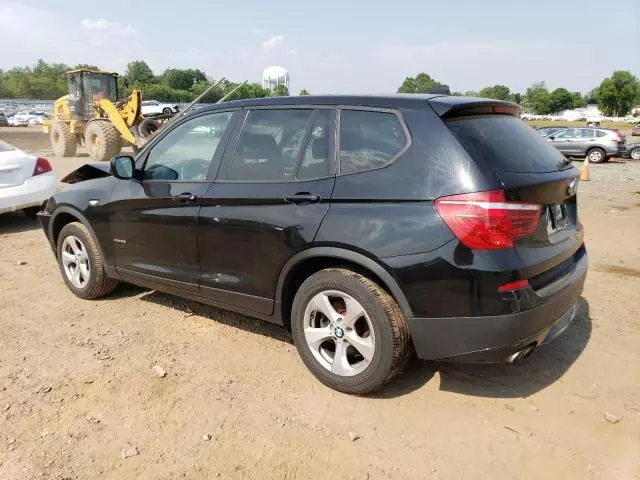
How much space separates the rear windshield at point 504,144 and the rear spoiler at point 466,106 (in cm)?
4

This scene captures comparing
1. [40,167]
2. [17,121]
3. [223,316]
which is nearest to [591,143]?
[40,167]

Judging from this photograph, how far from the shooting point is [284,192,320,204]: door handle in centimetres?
311

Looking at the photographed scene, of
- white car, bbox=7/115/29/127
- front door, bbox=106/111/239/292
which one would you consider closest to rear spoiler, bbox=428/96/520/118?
front door, bbox=106/111/239/292

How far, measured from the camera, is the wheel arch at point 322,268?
2854 millimetres

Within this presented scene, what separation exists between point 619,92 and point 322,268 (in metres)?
106

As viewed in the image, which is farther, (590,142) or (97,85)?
(590,142)

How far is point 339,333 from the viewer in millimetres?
3129

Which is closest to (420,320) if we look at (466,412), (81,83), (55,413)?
(466,412)

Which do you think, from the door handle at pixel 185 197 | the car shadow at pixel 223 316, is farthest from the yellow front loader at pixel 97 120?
the door handle at pixel 185 197

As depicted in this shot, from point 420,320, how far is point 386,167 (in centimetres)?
85

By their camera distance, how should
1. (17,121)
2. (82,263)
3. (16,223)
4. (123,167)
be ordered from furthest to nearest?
1. (17,121)
2. (16,223)
3. (82,263)
4. (123,167)

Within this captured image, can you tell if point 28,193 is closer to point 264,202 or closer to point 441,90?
point 264,202

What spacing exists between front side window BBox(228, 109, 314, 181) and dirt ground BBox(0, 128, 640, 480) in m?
1.28

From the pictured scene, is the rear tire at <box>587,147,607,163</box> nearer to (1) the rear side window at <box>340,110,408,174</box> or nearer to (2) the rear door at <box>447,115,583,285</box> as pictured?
(2) the rear door at <box>447,115,583,285</box>
